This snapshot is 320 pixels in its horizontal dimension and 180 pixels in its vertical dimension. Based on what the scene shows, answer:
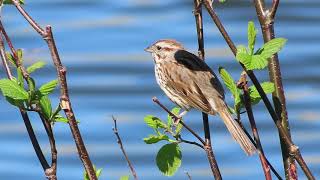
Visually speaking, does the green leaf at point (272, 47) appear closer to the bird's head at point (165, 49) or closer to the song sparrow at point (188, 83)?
the song sparrow at point (188, 83)

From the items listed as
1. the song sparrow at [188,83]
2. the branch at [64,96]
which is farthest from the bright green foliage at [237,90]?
the song sparrow at [188,83]

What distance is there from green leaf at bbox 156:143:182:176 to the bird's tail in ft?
1.91

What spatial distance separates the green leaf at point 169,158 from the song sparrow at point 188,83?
745 mm

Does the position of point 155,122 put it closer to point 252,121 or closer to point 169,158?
point 169,158

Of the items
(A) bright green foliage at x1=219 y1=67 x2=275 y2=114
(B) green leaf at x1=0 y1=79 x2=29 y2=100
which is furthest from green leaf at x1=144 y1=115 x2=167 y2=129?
(B) green leaf at x1=0 y1=79 x2=29 y2=100

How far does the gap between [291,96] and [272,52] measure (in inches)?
302

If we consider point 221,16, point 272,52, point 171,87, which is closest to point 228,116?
point 171,87

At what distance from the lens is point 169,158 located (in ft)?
14.6

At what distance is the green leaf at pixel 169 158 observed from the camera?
4.45 meters

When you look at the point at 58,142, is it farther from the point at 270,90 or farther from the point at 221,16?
the point at 270,90

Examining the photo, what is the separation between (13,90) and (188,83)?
2316 millimetres

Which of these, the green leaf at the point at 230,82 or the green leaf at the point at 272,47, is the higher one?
the green leaf at the point at 272,47

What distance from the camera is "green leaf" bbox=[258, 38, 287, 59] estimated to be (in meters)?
3.91

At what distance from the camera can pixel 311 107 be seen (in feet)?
37.0
